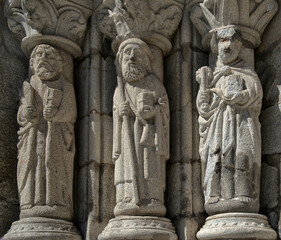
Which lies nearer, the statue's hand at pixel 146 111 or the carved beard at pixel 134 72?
the statue's hand at pixel 146 111

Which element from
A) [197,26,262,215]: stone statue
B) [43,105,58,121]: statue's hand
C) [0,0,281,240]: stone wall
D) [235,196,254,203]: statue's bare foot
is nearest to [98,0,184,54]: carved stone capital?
[0,0,281,240]: stone wall

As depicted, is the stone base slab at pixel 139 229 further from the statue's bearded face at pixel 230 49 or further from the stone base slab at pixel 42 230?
the statue's bearded face at pixel 230 49

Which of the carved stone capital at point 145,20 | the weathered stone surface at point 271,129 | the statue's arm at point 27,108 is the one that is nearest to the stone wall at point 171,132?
the weathered stone surface at point 271,129

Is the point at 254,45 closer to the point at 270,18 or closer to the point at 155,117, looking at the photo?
the point at 270,18

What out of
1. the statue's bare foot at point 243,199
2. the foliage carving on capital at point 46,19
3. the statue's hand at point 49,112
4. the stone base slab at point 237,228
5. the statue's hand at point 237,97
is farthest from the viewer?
the foliage carving on capital at point 46,19

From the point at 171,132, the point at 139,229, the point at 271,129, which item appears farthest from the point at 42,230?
the point at 271,129

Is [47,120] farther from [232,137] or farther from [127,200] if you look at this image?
[232,137]

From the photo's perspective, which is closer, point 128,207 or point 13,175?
point 128,207

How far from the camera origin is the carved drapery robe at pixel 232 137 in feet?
14.9

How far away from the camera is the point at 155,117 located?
482 centimetres

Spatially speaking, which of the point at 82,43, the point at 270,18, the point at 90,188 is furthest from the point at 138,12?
the point at 90,188

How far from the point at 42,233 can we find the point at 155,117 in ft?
3.68

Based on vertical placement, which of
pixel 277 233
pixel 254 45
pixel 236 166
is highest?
pixel 254 45

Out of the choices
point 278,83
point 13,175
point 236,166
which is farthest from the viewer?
point 13,175
